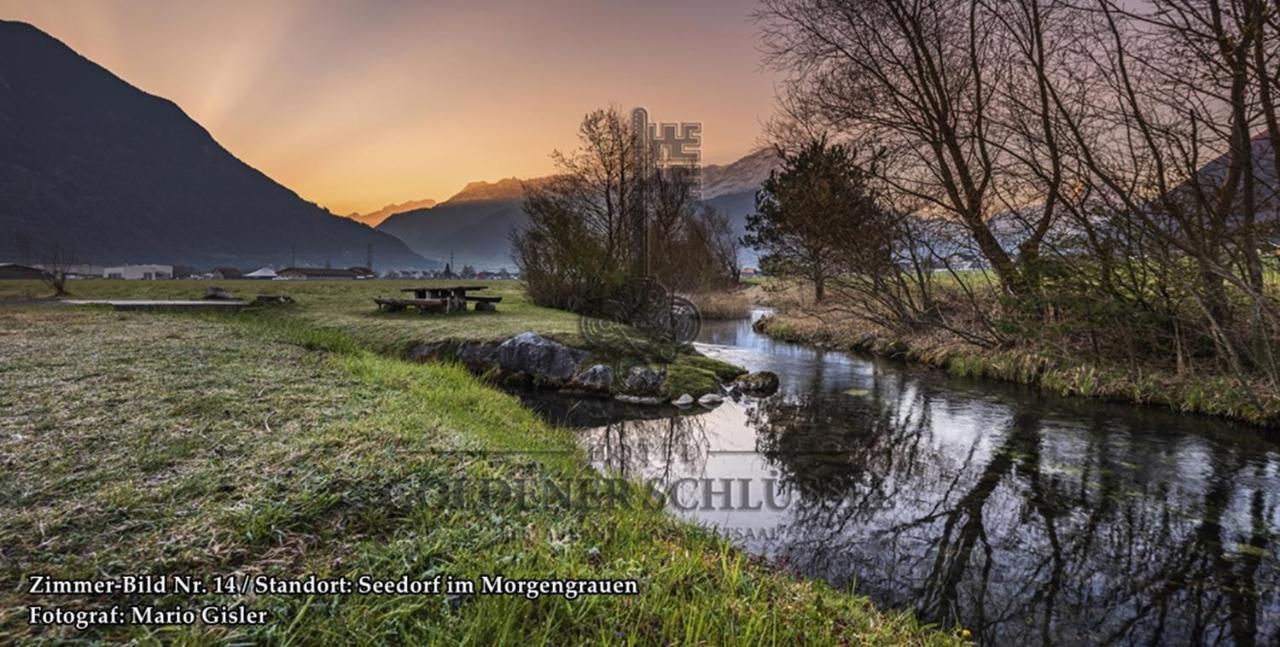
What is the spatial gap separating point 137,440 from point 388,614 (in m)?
3.05

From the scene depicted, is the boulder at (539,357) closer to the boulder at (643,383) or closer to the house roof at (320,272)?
the boulder at (643,383)

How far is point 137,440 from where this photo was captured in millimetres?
3631

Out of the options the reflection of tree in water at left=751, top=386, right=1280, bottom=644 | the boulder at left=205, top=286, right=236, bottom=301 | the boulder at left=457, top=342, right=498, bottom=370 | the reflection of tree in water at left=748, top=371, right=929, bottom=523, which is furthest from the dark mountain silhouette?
the reflection of tree in water at left=751, top=386, right=1280, bottom=644

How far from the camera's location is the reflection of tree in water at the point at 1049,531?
359 cm

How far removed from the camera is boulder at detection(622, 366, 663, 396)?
33.5ft

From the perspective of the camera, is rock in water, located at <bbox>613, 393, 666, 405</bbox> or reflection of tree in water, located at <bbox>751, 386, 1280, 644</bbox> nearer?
reflection of tree in water, located at <bbox>751, 386, 1280, 644</bbox>

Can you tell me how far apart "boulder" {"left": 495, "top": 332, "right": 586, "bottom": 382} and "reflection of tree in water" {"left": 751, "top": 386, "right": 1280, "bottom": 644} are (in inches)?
186

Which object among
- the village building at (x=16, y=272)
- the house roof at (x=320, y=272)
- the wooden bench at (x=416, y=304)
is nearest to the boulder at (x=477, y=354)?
the wooden bench at (x=416, y=304)

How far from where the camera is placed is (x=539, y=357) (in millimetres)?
11195

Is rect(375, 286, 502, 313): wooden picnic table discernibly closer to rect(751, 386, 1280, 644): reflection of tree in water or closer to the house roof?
rect(751, 386, 1280, 644): reflection of tree in water

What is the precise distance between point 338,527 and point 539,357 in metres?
8.61

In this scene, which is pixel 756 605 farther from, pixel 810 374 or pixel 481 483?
pixel 810 374

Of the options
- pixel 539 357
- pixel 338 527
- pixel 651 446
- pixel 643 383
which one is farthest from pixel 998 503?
pixel 539 357

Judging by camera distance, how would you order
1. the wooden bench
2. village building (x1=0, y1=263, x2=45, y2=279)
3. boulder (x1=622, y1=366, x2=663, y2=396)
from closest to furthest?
boulder (x1=622, y1=366, x2=663, y2=396) < the wooden bench < village building (x1=0, y1=263, x2=45, y2=279)
